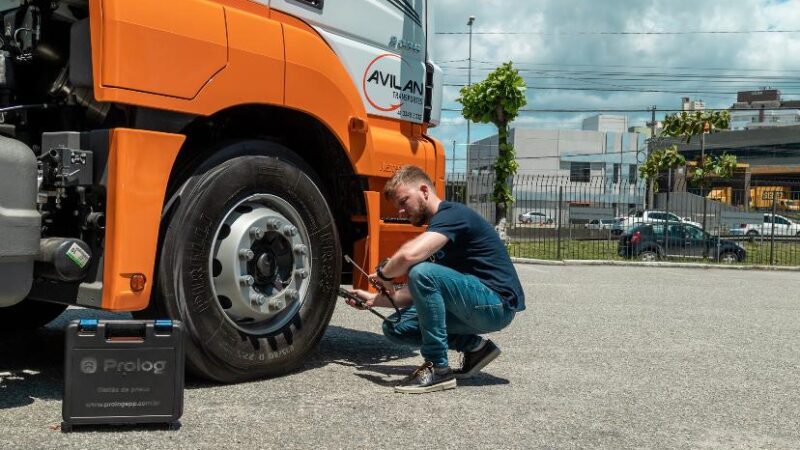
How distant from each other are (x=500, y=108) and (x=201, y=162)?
56.1 feet

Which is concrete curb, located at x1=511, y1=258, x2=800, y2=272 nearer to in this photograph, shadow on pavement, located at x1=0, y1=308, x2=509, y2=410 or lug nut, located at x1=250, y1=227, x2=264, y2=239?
shadow on pavement, located at x1=0, y1=308, x2=509, y2=410

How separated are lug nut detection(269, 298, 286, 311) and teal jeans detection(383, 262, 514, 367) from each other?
27.7 inches

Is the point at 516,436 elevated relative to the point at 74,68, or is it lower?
lower

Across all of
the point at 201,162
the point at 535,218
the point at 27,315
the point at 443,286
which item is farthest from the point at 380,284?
the point at 535,218

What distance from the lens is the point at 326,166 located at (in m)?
4.57

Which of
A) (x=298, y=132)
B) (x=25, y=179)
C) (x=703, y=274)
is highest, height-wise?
(x=298, y=132)

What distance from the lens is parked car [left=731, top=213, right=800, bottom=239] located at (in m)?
18.5

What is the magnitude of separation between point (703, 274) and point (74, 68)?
47.8 feet

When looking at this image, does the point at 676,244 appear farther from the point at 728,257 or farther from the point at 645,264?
the point at 645,264

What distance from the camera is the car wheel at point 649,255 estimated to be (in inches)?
746

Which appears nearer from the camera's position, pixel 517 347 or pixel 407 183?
pixel 407 183

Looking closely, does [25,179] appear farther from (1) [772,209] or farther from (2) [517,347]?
(1) [772,209]

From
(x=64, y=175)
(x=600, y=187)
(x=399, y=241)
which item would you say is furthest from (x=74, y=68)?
(x=600, y=187)

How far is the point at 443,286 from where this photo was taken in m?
4.16
